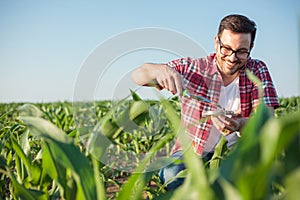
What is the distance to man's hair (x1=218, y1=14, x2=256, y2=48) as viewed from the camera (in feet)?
6.14

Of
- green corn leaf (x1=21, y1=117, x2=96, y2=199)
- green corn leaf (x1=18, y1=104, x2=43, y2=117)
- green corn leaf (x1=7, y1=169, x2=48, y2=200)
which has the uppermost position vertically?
green corn leaf (x1=18, y1=104, x2=43, y2=117)

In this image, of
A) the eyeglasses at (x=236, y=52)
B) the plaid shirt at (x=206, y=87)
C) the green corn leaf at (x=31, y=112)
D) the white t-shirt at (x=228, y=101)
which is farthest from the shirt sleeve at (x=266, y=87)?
the green corn leaf at (x=31, y=112)

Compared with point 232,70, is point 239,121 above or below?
below

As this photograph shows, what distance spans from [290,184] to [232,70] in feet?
5.35

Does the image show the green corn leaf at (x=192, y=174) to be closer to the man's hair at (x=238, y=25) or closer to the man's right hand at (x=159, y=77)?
the man's right hand at (x=159, y=77)

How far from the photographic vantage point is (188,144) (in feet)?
1.60

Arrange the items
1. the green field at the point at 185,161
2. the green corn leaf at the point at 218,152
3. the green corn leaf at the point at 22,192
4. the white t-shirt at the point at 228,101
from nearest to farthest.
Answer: the green field at the point at 185,161 → the green corn leaf at the point at 22,192 → the green corn leaf at the point at 218,152 → the white t-shirt at the point at 228,101

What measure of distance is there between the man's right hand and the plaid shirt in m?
0.53

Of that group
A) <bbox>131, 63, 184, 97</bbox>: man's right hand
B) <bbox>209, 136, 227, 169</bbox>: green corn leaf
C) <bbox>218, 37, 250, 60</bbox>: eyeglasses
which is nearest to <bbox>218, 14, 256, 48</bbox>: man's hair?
<bbox>218, 37, 250, 60</bbox>: eyeglasses

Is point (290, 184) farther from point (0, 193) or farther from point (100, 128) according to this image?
point (0, 193)

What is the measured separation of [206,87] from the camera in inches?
A: 84.0

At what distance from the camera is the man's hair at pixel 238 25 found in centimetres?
187

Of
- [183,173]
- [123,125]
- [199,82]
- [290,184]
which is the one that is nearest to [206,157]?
[199,82]

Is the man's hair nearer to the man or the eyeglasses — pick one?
the man
